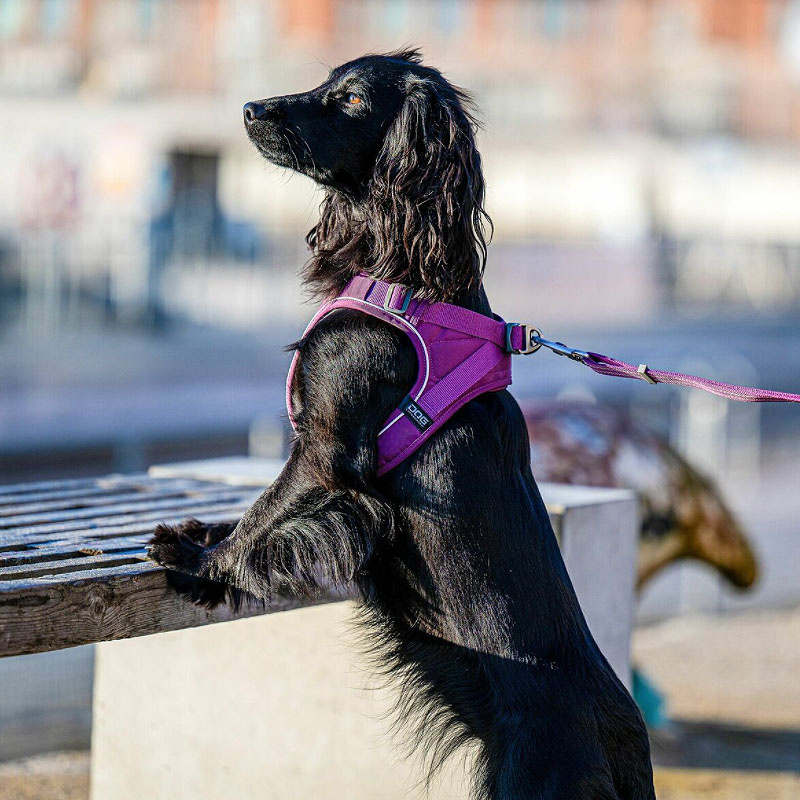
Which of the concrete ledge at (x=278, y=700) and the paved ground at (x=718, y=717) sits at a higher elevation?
the concrete ledge at (x=278, y=700)

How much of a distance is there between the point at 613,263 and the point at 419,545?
2040 centimetres

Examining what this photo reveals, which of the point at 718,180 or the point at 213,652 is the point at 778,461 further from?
the point at 718,180

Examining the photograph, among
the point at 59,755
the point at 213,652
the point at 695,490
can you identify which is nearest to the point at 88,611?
the point at 213,652

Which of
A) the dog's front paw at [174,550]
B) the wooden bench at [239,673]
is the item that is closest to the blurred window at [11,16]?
the wooden bench at [239,673]

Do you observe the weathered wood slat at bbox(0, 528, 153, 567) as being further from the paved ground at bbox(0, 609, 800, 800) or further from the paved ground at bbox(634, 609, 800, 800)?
the paved ground at bbox(634, 609, 800, 800)

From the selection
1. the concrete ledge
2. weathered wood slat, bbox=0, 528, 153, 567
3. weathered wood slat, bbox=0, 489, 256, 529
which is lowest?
the concrete ledge

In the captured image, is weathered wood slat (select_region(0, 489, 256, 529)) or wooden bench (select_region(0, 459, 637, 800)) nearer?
weathered wood slat (select_region(0, 489, 256, 529))

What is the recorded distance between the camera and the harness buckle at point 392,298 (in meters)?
2.68

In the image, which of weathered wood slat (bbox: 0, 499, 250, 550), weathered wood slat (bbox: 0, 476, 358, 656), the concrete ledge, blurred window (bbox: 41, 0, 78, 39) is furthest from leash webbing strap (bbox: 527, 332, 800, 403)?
blurred window (bbox: 41, 0, 78, 39)

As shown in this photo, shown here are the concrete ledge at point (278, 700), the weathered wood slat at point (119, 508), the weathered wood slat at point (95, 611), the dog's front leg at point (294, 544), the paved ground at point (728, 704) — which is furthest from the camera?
the paved ground at point (728, 704)

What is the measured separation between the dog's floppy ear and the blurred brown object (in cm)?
248

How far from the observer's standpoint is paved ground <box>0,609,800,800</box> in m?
4.88

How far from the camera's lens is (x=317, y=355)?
8.73 feet

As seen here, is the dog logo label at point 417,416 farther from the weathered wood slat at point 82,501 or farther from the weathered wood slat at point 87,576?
the weathered wood slat at point 82,501
